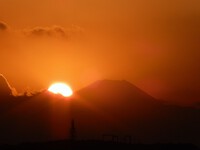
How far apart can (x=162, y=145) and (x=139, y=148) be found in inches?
289

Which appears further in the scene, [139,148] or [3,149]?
[139,148]

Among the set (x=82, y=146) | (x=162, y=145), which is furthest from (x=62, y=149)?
(x=162, y=145)

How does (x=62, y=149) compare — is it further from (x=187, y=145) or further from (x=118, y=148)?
(x=187, y=145)

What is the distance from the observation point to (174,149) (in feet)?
347

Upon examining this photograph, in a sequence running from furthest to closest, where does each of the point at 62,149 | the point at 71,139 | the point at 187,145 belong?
the point at 187,145 → the point at 71,139 → the point at 62,149

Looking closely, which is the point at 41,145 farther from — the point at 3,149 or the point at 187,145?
the point at 187,145

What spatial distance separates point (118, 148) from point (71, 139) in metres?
8.49

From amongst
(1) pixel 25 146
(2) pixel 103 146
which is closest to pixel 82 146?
(2) pixel 103 146

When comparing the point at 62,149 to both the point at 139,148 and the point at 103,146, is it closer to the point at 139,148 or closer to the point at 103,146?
the point at 103,146

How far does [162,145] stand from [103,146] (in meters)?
13.7

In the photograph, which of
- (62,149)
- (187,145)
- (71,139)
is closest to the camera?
(62,149)

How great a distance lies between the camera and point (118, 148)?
9962cm

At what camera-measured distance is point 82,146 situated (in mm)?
98438

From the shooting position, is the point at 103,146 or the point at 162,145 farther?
the point at 162,145
